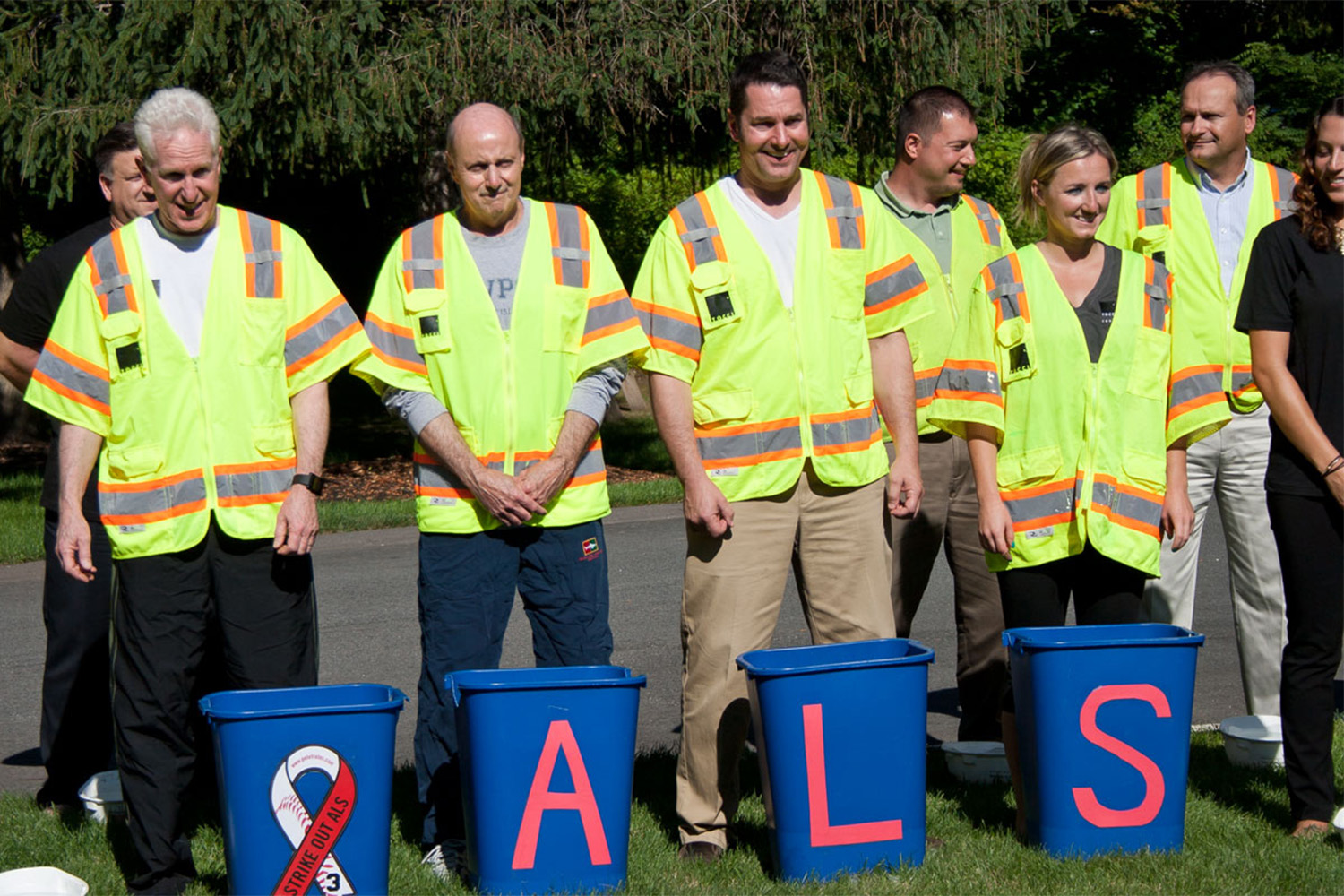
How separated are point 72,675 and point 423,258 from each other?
2.05 metres

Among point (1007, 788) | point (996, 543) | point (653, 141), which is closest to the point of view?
point (996, 543)

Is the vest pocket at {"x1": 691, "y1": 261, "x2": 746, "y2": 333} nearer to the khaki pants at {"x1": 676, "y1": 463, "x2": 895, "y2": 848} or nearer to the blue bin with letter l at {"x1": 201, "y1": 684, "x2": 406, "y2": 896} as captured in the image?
the khaki pants at {"x1": 676, "y1": 463, "x2": 895, "y2": 848}

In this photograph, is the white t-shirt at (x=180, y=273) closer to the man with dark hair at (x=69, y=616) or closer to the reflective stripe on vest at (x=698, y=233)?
the man with dark hair at (x=69, y=616)

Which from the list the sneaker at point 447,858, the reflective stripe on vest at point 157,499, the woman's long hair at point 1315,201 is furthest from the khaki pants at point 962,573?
the reflective stripe on vest at point 157,499

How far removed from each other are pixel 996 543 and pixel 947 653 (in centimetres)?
339

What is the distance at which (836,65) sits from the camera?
12.9 m

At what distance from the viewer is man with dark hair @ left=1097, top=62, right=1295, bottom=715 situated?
5.80 m

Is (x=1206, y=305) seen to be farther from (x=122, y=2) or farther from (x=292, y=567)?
(x=122, y=2)

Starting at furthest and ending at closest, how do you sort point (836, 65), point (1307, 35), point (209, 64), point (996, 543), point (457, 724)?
1. point (1307, 35)
2. point (836, 65)
3. point (209, 64)
4. point (996, 543)
5. point (457, 724)

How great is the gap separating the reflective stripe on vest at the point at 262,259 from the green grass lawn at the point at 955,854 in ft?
5.68

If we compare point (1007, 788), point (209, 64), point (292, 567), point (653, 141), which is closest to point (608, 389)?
point (292, 567)

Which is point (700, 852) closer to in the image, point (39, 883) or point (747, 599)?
point (747, 599)

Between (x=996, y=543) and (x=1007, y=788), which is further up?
(x=996, y=543)

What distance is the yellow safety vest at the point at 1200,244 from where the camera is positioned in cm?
579
